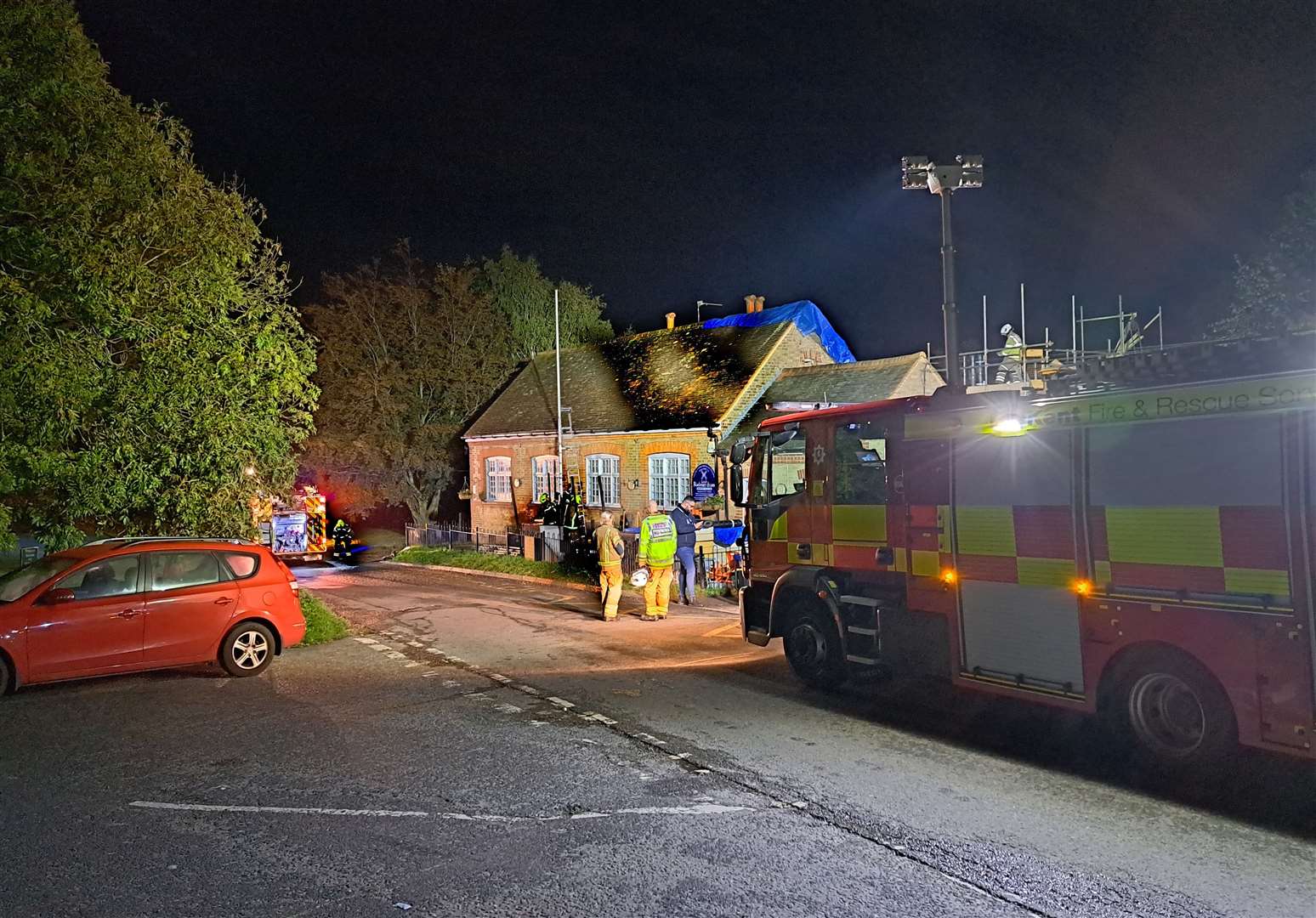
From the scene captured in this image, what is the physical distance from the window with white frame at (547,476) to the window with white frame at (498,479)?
163 centimetres

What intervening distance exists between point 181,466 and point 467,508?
25310 millimetres

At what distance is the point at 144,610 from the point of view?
9.77 meters

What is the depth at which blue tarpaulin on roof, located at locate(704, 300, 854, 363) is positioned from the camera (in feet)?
87.5

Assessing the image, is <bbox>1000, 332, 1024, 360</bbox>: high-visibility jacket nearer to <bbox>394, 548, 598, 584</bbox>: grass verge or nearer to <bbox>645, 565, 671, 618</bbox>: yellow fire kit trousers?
<bbox>645, 565, 671, 618</bbox>: yellow fire kit trousers

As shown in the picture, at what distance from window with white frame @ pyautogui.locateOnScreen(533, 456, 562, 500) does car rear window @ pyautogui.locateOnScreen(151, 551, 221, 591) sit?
18070 millimetres

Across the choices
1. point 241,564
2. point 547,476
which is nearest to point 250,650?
point 241,564

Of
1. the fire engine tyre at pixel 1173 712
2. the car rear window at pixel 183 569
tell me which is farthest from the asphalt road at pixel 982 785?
the car rear window at pixel 183 569

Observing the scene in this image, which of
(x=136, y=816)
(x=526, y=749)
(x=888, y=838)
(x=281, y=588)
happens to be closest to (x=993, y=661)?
(x=888, y=838)

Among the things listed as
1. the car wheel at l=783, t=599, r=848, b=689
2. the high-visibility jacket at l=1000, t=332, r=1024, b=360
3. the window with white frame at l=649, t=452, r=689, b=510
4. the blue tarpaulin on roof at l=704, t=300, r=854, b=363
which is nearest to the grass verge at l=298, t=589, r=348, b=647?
the car wheel at l=783, t=599, r=848, b=689

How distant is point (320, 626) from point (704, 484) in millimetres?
11364

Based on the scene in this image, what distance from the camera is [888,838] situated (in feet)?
17.8

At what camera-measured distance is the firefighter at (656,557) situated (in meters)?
14.0

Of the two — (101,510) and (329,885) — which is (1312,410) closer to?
(329,885)

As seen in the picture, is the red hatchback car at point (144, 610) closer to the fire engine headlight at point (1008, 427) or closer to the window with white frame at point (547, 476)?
the fire engine headlight at point (1008, 427)
